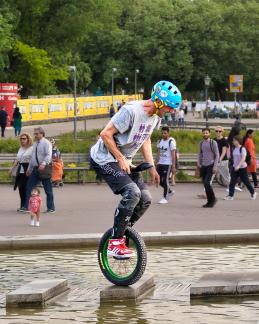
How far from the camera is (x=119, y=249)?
10.6 meters

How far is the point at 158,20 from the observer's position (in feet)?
405

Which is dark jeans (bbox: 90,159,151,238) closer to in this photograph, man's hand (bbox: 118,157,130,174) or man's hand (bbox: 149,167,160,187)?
man's hand (bbox: 118,157,130,174)

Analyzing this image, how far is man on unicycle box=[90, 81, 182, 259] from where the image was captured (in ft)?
34.6

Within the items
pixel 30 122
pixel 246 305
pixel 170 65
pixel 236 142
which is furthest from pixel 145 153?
pixel 170 65

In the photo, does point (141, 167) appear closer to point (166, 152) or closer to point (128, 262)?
point (128, 262)

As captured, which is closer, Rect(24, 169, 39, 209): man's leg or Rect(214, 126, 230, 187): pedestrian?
Rect(24, 169, 39, 209): man's leg

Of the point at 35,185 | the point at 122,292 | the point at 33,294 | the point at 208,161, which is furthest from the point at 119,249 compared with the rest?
the point at 208,161

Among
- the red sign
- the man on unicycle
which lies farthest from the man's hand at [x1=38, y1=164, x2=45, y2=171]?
the red sign

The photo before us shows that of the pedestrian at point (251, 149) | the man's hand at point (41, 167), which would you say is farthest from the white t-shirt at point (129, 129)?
the pedestrian at point (251, 149)

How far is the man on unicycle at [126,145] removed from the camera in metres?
10.5

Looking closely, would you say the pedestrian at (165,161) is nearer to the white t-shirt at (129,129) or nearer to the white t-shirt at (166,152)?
the white t-shirt at (166,152)

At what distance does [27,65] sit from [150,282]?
78088 millimetres

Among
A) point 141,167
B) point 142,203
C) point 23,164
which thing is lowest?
point 23,164

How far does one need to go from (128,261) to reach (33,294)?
1.24 metres
